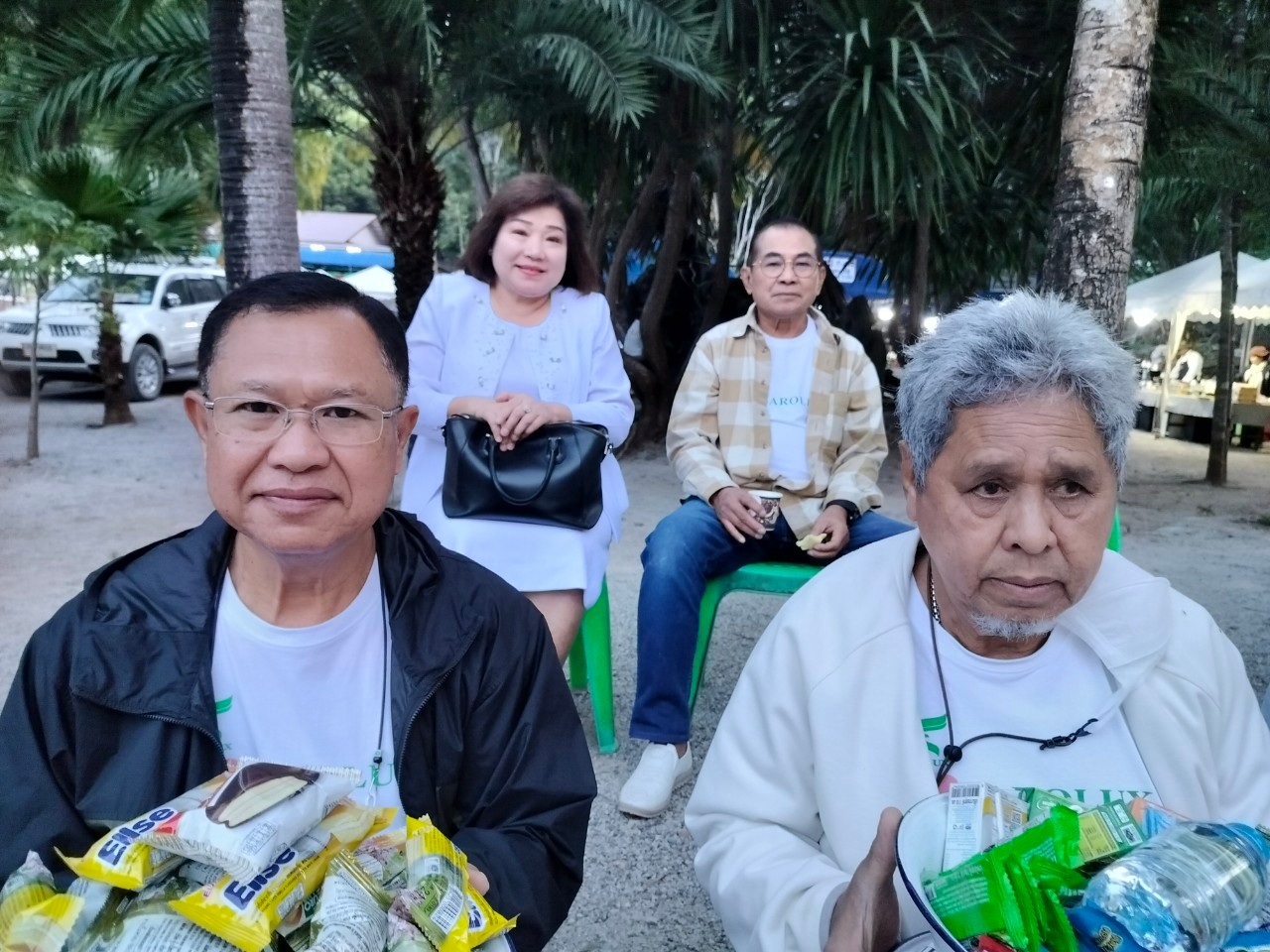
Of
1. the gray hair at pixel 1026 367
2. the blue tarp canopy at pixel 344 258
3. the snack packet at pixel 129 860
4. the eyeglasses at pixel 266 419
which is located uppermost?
the blue tarp canopy at pixel 344 258

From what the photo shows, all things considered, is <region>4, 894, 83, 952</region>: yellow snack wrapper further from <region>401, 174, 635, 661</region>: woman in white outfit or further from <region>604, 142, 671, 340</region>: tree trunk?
<region>604, 142, 671, 340</region>: tree trunk

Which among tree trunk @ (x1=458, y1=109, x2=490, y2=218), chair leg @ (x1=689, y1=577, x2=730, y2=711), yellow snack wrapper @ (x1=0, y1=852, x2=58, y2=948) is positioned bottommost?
chair leg @ (x1=689, y1=577, x2=730, y2=711)

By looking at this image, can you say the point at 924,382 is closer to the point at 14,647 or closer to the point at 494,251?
the point at 494,251

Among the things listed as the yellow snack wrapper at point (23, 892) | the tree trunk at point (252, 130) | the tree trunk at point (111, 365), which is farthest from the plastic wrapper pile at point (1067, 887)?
the tree trunk at point (111, 365)

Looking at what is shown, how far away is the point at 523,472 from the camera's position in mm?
3145

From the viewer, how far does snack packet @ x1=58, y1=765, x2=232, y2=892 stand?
1.09 m

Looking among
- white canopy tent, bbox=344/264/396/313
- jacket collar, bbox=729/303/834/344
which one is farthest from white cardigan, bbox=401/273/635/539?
white canopy tent, bbox=344/264/396/313

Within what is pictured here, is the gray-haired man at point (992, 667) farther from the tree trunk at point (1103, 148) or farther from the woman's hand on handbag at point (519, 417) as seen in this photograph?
the tree trunk at point (1103, 148)

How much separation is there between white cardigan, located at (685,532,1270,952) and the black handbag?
153cm

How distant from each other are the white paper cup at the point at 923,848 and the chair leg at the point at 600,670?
2281mm

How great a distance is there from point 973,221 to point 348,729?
999 cm

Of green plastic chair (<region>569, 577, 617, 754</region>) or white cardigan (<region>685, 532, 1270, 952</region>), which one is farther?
green plastic chair (<region>569, 577, 617, 754</region>)

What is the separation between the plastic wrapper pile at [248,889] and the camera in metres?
1.06

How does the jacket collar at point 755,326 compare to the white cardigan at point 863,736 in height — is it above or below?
above
